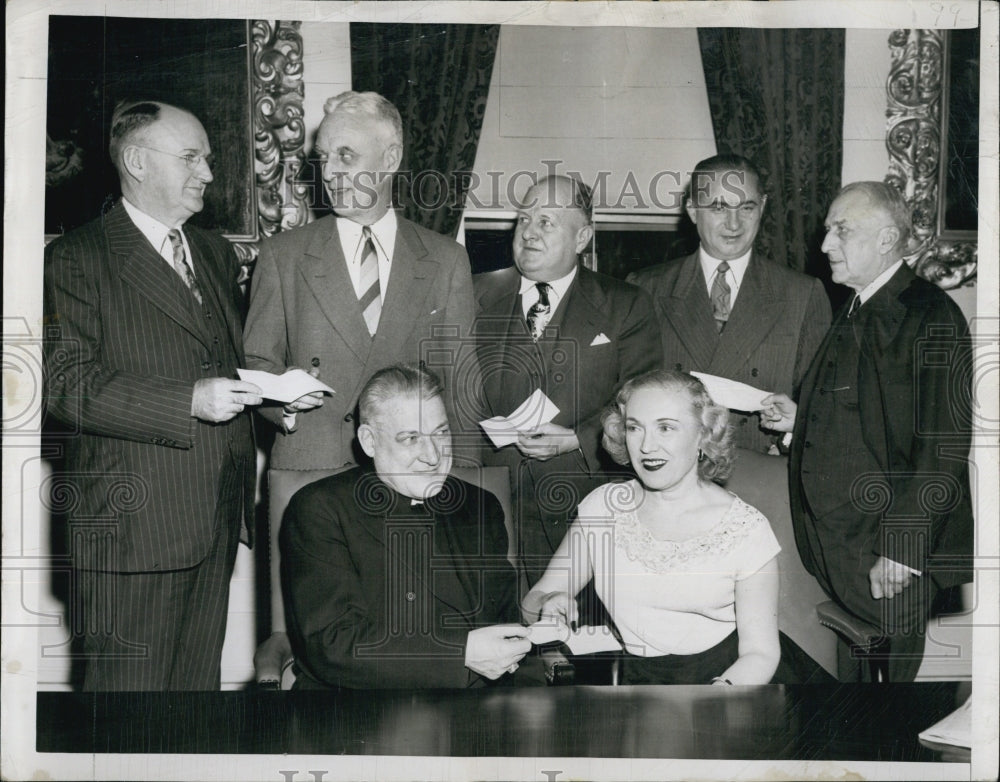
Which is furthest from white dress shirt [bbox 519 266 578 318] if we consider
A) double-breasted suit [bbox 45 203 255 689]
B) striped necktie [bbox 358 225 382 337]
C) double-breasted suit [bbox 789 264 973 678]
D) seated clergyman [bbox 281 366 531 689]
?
double-breasted suit [bbox 45 203 255 689]

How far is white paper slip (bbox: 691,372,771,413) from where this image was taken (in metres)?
4.49

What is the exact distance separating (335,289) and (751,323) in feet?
5.90

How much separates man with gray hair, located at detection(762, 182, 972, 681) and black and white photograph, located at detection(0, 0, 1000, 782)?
0.02 metres

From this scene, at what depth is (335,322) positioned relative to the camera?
446cm

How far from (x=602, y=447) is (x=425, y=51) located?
187cm

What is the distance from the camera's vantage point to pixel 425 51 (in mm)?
4539

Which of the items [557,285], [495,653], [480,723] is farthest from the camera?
[557,285]

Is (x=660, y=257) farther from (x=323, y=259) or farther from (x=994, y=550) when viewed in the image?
(x=994, y=550)

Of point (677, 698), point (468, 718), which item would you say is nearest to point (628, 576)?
point (677, 698)

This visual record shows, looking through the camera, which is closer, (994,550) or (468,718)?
(468,718)

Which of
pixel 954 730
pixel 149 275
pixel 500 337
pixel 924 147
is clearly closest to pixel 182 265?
pixel 149 275

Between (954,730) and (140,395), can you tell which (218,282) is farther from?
(954,730)

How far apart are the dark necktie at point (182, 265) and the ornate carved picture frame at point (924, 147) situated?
302cm

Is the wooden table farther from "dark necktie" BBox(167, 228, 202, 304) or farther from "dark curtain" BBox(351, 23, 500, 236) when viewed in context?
"dark curtain" BBox(351, 23, 500, 236)
